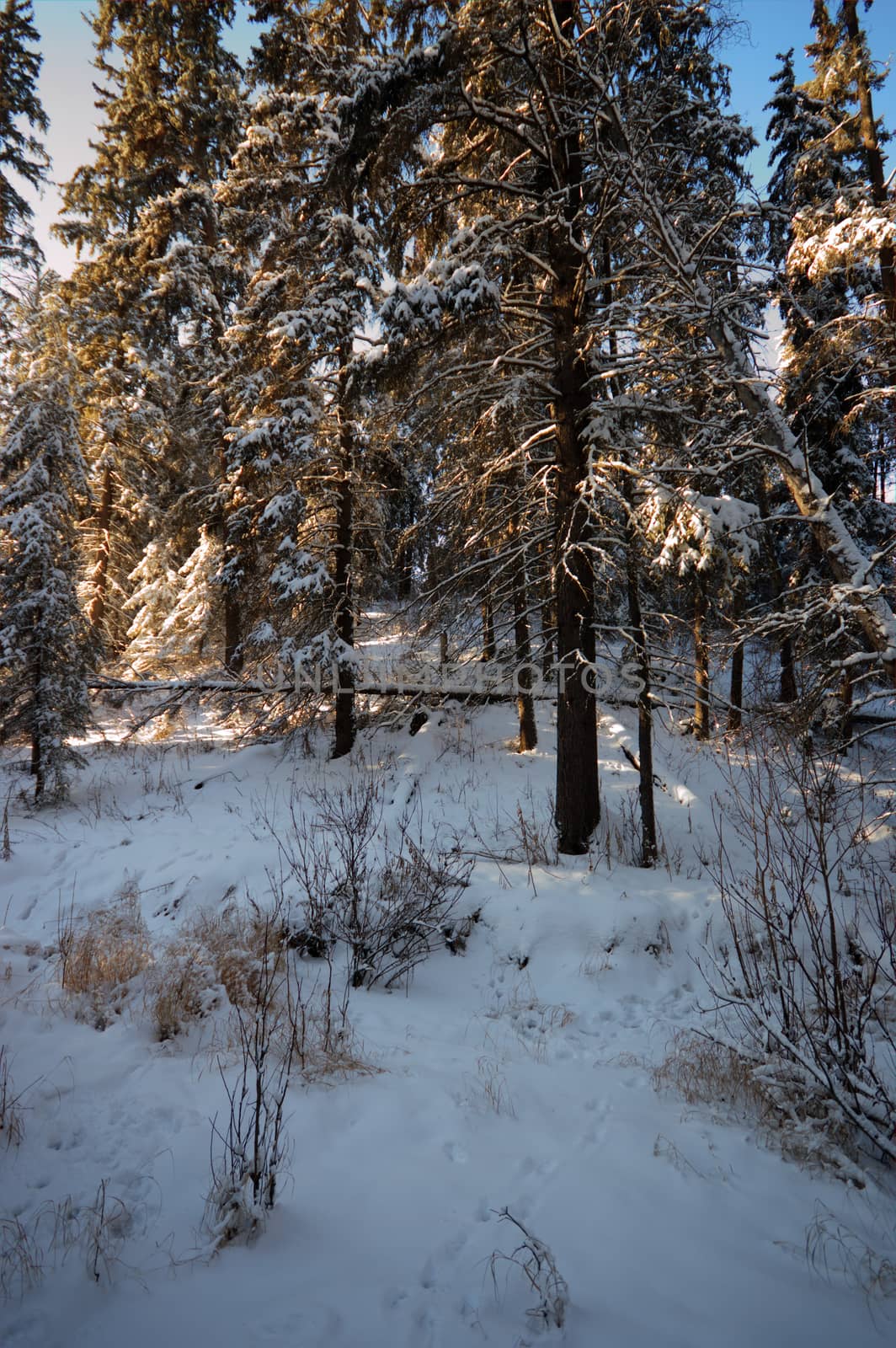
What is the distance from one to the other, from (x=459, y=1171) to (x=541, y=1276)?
0.70 meters

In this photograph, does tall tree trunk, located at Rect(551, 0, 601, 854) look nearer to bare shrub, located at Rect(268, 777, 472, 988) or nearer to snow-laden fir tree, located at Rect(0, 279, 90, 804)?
bare shrub, located at Rect(268, 777, 472, 988)

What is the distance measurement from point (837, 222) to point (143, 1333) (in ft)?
38.8

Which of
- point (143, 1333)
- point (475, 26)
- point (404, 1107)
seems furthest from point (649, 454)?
point (143, 1333)

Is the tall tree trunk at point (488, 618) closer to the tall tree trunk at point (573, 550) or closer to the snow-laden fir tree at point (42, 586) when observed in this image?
the tall tree trunk at point (573, 550)

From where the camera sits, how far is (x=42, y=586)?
10508mm

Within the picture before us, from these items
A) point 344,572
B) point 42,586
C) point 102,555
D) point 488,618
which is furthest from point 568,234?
point 102,555

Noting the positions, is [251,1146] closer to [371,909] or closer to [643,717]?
[371,909]

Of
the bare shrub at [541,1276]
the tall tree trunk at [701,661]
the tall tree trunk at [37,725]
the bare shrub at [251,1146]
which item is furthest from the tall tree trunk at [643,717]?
the tall tree trunk at [37,725]

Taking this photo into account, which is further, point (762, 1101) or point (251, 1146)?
point (762, 1101)

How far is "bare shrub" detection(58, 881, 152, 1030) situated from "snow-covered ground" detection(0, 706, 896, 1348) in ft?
0.52

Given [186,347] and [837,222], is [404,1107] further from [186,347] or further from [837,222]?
[186,347]

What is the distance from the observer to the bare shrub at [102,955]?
15.0 ft

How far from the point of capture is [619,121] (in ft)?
18.3

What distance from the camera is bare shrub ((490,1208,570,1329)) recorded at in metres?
2.42
